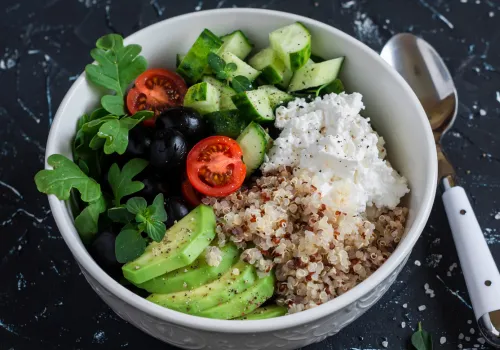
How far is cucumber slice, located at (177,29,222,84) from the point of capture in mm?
2119

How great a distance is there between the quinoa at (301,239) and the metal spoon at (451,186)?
0.29m

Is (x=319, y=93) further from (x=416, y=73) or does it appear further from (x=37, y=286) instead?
(x=37, y=286)

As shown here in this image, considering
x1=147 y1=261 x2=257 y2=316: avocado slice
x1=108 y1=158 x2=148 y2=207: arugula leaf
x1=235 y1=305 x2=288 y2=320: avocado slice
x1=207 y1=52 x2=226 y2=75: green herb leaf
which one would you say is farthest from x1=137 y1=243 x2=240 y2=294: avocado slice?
x1=207 y1=52 x2=226 y2=75: green herb leaf

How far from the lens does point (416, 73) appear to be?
2.47m

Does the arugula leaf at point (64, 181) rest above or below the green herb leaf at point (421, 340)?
above

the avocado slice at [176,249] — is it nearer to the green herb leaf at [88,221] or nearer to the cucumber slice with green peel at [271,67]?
the green herb leaf at [88,221]

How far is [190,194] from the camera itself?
1.96m

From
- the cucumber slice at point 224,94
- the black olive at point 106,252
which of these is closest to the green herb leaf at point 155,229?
the black olive at point 106,252

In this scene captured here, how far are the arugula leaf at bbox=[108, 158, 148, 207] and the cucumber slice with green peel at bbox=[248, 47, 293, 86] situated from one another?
48 centimetres

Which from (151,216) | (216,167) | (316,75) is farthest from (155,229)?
(316,75)

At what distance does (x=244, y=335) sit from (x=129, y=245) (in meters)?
0.37

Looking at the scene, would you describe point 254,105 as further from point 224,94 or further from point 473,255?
point 473,255

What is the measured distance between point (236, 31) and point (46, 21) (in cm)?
91

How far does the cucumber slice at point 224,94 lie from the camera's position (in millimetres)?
2082
